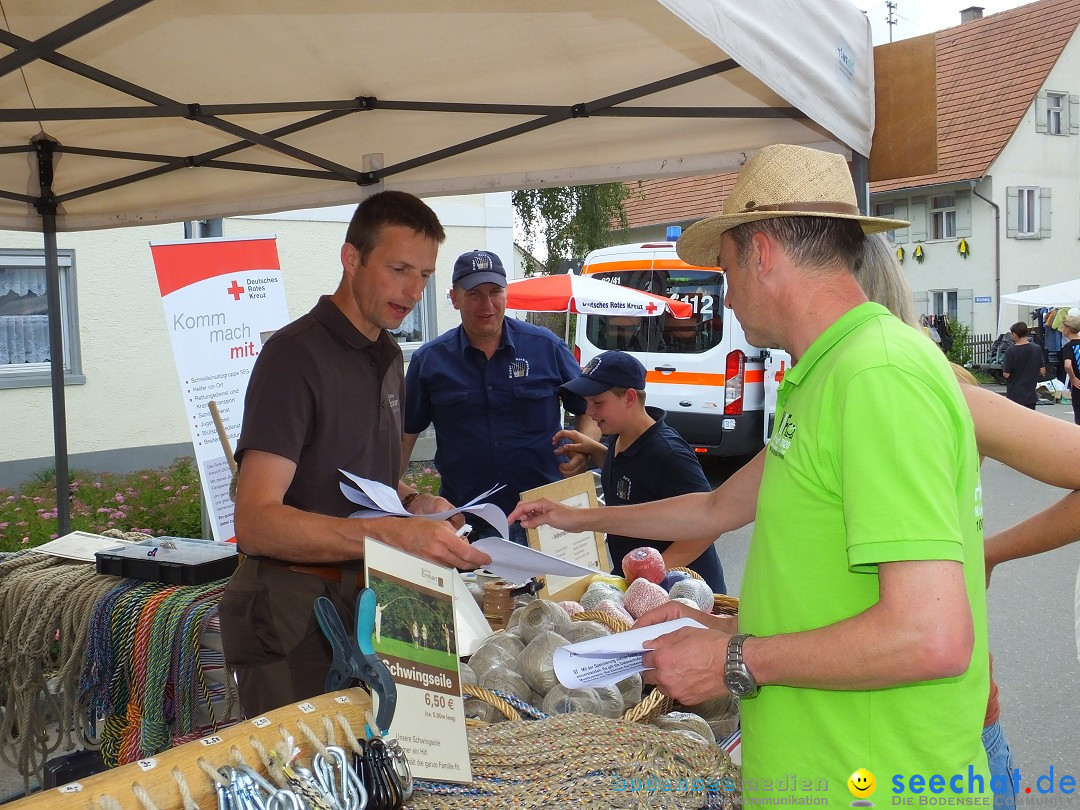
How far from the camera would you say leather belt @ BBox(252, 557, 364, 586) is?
2.20 metres

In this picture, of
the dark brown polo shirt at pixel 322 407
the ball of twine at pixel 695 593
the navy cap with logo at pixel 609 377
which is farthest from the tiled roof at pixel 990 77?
the dark brown polo shirt at pixel 322 407

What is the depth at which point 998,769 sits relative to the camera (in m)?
1.81

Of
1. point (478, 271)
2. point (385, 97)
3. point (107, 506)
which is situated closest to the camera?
point (385, 97)

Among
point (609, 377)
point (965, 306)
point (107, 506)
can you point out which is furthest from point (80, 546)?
point (965, 306)

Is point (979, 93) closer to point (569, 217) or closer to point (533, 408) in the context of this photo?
point (569, 217)

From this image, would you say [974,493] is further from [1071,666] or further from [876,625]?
[1071,666]

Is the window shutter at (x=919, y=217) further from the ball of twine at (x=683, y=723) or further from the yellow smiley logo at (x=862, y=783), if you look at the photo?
the yellow smiley logo at (x=862, y=783)

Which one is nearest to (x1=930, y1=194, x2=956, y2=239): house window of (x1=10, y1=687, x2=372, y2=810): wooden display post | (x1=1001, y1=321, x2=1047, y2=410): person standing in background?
(x1=1001, y1=321, x2=1047, y2=410): person standing in background

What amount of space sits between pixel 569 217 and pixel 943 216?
47.4ft

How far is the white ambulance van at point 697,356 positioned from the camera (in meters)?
9.98

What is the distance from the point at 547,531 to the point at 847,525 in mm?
1742

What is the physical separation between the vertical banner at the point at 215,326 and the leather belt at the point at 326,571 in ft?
8.52

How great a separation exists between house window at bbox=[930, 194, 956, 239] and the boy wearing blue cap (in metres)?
25.7

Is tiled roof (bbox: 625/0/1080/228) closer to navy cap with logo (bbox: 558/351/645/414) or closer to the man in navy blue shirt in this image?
the man in navy blue shirt
